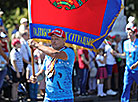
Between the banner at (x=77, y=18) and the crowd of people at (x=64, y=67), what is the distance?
82 centimetres

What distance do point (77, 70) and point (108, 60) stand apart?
0.96m

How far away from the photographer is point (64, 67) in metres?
6.58

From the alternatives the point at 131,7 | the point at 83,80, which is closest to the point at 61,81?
the point at 83,80

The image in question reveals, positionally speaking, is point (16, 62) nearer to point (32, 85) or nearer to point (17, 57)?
point (17, 57)


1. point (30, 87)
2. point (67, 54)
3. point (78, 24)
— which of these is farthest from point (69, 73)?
point (30, 87)

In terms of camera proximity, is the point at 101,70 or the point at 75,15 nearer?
the point at 75,15

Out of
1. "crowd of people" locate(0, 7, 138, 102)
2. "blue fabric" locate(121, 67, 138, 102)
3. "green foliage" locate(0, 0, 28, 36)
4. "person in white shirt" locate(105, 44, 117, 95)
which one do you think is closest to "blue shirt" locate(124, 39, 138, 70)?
"crowd of people" locate(0, 7, 138, 102)

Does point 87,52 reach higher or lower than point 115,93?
higher

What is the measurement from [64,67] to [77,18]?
5.66ft

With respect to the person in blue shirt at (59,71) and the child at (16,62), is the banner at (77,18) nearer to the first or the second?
the person in blue shirt at (59,71)

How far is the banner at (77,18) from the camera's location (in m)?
7.85

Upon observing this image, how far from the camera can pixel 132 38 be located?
9.50 metres

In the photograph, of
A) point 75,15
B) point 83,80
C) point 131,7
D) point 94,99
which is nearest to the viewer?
point 75,15

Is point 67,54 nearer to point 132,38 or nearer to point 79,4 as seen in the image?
point 79,4
